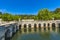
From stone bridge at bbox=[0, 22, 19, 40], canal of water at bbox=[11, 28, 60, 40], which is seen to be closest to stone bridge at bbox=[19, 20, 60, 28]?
canal of water at bbox=[11, 28, 60, 40]

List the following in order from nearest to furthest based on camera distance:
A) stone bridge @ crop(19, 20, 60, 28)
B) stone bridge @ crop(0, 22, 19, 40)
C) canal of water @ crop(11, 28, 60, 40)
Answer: stone bridge @ crop(0, 22, 19, 40), canal of water @ crop(11, 28, 60, 40), stone bridge @ crop(19, 20, 60, 28)

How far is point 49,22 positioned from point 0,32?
212ft

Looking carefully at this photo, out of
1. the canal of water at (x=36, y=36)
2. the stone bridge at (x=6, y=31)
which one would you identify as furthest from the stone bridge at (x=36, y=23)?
the stone bridge at (x=6, y=31)

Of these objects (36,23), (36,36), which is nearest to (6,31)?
(36,36)

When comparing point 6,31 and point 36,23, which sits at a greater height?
point 6,31

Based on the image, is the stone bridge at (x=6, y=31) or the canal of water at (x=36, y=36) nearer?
the stone bridge at (x=6, y=31)

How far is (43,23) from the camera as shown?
8525cm

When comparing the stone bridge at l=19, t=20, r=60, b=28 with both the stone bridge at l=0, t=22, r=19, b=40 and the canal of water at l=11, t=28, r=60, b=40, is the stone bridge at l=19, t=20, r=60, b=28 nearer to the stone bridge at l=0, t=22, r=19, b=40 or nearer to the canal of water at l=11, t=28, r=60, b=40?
the canal of water at l=11, t=28, r=60, b=40

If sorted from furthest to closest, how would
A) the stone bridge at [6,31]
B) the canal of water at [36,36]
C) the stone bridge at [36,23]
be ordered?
1. the stone bridge at [36,23]
2. the canal of water at [36,36]
3. the stone bridge at [6,31]

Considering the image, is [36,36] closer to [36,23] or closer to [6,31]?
[6,31]

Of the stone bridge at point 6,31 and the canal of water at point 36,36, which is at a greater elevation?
the stone bridge at point 6,31

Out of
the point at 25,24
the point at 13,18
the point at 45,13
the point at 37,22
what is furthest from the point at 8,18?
the point at 45,13

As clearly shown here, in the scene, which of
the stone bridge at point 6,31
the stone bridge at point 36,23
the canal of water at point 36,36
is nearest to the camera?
the stone bridge at point 6,31

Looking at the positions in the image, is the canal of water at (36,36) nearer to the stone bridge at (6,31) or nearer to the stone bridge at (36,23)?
the stone bridge at (6,31)
